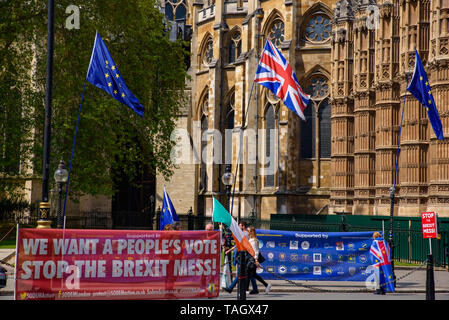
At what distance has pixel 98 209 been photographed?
122 ft

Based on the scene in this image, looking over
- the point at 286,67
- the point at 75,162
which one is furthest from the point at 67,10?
the point at 286,67

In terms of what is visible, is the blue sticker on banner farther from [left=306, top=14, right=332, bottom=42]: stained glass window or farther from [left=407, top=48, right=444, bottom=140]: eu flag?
[left=306, top=14, right=332, bottom=42]: stained glass window

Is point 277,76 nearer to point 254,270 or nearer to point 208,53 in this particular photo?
point 254,270

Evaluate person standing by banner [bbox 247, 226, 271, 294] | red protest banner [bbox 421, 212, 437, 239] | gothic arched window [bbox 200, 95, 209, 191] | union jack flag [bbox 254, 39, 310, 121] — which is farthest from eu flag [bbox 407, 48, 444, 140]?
gothic arched window [bbox 200, 95, 209, 191]

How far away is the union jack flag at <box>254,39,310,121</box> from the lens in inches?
821

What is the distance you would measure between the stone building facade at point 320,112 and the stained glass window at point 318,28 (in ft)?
0.20

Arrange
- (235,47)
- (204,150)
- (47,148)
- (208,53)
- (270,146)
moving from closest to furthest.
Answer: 1. (47,148)
2. (270,146)
3. (235,47)
4. (204,150)
5. (208,53)

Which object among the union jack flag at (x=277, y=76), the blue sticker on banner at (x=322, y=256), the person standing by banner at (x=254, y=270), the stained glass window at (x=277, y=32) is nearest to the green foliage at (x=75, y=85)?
the union jack flag at (x=277, y=76)

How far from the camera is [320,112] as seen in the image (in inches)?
1702

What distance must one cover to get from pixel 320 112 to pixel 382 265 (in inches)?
1089

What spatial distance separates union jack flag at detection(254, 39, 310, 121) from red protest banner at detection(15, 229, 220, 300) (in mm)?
8478

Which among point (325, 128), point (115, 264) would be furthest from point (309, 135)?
point (115, 264)

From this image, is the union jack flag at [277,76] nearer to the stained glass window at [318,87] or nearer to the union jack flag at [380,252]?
the union jack flag at [380,252]
